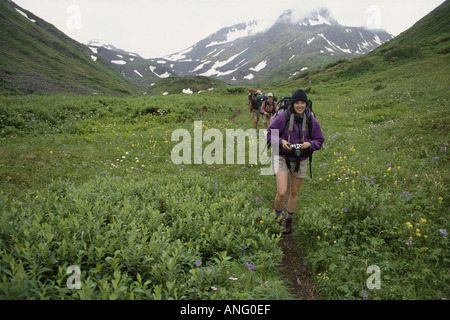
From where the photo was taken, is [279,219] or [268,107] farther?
[268,107]

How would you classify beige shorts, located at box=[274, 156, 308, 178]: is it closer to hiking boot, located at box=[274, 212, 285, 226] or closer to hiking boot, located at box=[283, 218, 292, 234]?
hiking boot, located at box=[274, 212, 285, 226]

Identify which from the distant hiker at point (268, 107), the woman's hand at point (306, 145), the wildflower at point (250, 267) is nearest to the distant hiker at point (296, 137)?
the woman's hand at point (306, 145)

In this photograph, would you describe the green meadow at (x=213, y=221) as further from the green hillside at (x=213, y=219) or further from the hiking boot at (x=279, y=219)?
the hiking boot at (x=279, y=219)

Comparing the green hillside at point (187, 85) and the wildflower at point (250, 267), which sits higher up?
the green hillside at point (187, 85)

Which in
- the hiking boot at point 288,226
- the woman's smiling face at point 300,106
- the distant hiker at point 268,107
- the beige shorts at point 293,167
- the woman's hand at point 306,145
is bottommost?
the hiking boot at point 288,226

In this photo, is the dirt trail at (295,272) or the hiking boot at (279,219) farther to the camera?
the hiking boot at (279,219)

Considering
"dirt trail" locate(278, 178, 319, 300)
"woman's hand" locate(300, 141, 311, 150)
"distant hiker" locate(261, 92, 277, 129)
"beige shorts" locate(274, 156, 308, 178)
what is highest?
"distant hiker" locate(261, 92, 277, 129)

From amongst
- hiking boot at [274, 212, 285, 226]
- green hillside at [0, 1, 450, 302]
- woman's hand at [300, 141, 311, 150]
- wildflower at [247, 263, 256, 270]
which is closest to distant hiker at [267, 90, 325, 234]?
woman's hand at [300, 141, 311, 150]

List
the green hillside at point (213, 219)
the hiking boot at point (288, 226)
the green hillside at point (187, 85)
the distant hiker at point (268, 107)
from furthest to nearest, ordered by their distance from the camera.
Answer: the green hillside at point (187, 85), the distant hiker at point (268, 107), the hiking boot at point (288, 226), the green hillside at point (213, 219)

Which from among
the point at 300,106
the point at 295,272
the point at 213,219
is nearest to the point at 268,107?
the point at 300,106

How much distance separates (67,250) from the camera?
3.56m

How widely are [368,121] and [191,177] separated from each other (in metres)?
12.6

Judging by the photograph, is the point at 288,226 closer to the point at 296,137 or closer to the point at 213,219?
the point at 213,219
